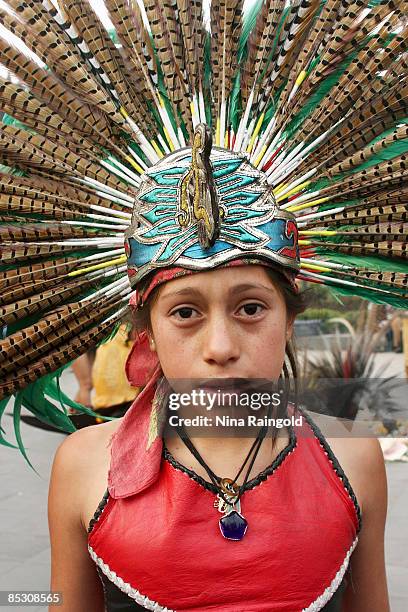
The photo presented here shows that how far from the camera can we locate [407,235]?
1.61m

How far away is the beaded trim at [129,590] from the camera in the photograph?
4.92 ft

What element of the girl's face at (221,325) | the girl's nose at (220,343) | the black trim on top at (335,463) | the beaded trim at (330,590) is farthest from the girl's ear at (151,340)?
the beaded trim at (330,590)

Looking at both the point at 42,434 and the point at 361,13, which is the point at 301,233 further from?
the point at 42,434

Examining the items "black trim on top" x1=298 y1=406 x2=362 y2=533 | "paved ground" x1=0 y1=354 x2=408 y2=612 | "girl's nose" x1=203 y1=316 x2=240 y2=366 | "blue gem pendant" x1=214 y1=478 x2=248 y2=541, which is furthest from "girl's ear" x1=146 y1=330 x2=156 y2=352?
"paved ground" x1=0 y1=354 x2=408 y2=612

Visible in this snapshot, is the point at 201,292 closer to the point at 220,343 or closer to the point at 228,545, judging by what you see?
the point at 220,343

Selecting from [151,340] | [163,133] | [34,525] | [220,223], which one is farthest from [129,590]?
[34,525]

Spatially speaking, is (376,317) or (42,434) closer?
(376,317)

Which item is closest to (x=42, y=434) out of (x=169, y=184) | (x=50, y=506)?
(x=50, y=506)

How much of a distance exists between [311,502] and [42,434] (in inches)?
221

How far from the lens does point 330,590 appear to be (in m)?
1.54

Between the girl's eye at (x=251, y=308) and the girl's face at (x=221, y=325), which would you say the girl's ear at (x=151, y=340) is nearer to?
the girl's face at (x=221, y=325)

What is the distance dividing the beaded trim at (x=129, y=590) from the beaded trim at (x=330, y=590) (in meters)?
0.29

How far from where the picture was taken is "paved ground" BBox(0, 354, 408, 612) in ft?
12.9

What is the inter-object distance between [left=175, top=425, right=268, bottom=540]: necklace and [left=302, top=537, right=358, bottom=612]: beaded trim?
211 mm
